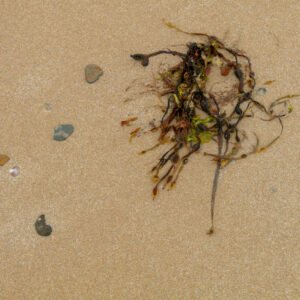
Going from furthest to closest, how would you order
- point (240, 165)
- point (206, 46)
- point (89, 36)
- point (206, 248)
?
point (89, 36), point (206, 46), point (240, 165), point (206, 248)

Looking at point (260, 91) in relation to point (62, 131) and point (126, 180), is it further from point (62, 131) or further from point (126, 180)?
point (62, 131)

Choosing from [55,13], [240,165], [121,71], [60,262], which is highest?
[55,13]

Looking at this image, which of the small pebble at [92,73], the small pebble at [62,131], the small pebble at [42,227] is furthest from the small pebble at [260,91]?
the small pebble at [42,227]

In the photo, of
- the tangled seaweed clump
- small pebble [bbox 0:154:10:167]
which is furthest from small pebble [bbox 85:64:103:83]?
small pebble [bbox 0:154:10:167]

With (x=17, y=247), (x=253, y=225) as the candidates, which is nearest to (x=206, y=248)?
(x=253, y=225)

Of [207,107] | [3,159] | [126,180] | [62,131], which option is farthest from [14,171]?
[207,107]

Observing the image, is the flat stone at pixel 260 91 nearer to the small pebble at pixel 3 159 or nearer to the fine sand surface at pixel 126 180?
the fine sand surface at pixel 126 180

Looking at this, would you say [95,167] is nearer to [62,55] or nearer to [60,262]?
[60,262]
